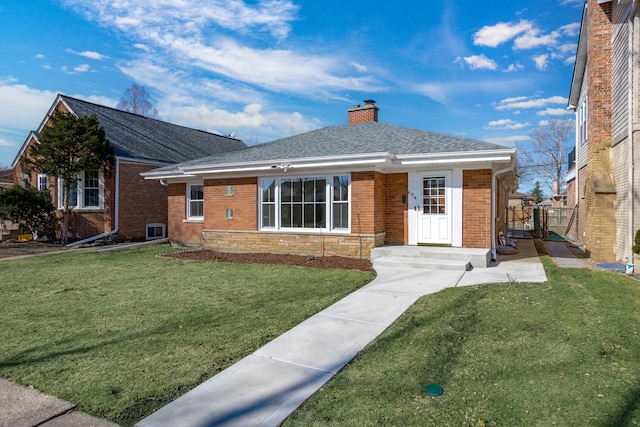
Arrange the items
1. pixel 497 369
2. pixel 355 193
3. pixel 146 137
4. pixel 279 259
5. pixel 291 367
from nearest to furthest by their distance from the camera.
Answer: pixel 497 369 → pixel 291 367 → pixel 355 193 → pixel 279 259 → pixel 146 137

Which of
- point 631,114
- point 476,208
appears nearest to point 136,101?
point 476,208

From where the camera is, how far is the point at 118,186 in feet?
54.3

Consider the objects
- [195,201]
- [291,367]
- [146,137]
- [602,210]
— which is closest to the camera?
[291,367]

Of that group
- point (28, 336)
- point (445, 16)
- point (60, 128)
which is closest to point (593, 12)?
point (445, 16)

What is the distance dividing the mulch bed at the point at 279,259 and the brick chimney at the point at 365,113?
22.5 ft

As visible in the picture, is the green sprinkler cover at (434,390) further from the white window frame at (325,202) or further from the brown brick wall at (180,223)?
the brown brick wall at (180,223)

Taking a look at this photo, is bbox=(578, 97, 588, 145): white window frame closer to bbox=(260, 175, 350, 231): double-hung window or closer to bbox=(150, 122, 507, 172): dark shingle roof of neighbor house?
bbox=(150, 122, 507, 172): dark shingle roof of neighbor house

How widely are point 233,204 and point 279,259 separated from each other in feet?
9.79

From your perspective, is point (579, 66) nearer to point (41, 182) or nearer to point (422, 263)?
point (422, 263)

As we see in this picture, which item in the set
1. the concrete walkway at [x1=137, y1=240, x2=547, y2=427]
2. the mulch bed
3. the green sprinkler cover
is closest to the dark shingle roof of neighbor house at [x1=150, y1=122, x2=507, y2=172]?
the mulch bed

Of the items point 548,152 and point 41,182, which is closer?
point 41,182

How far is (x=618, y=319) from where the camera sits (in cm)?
493

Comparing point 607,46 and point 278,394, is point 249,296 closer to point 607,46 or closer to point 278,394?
point 278,394

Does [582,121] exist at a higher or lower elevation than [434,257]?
higher
